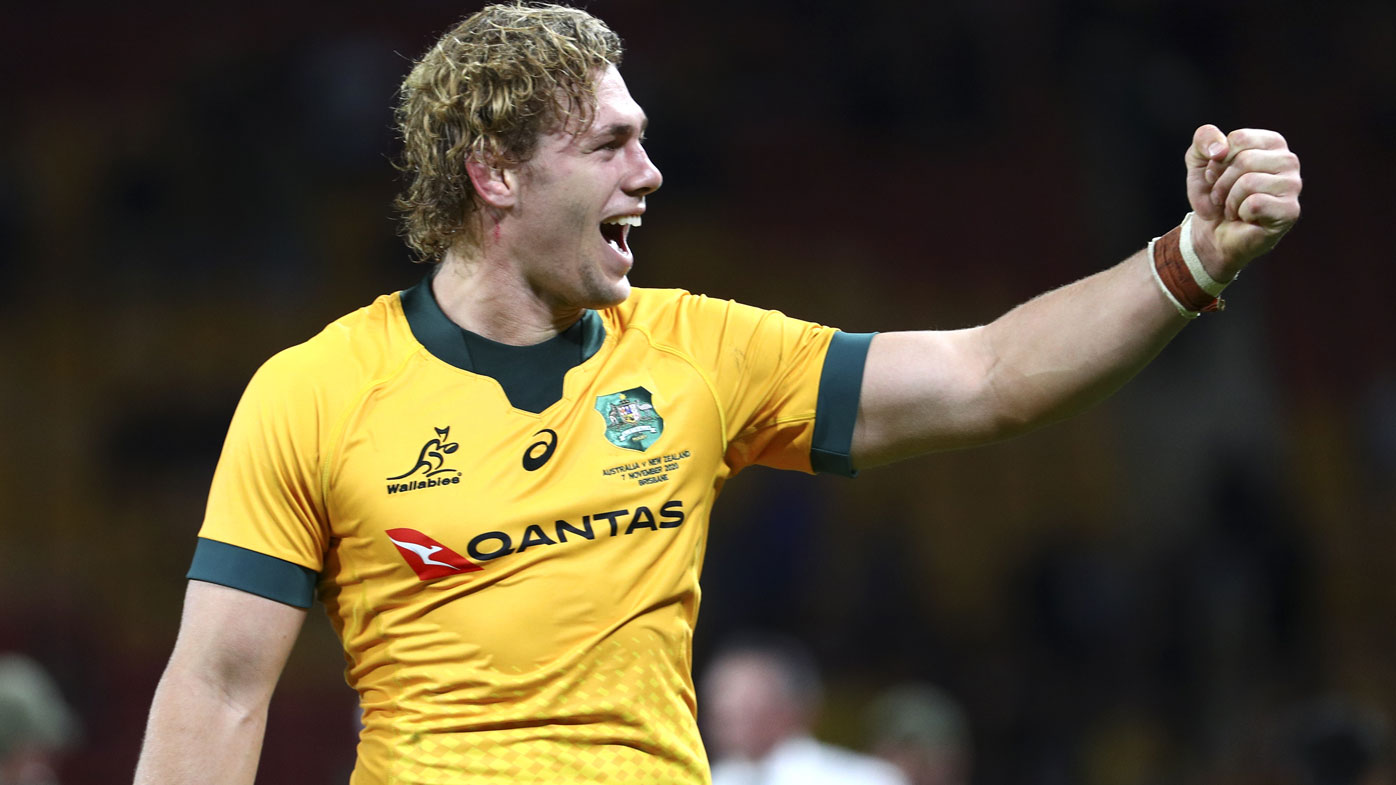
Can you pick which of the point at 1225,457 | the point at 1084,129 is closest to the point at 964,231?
the point at 1084,129

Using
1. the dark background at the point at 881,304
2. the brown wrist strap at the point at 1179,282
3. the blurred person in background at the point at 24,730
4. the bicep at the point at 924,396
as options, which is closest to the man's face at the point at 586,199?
the bicep at the point at 924,396

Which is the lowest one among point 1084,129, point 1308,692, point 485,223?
point 1308,692

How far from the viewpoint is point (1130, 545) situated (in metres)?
9.57

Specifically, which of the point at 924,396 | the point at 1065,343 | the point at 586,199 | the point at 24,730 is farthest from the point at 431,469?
the point at 24,730

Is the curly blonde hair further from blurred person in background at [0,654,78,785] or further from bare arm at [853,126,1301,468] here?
blurred person in background at [0,654,78,785]

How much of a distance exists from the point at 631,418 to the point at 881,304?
7718 millimetres

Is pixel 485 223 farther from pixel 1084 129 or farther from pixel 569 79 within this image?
pixel 1084 129

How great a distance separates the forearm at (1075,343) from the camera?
2.59 metres

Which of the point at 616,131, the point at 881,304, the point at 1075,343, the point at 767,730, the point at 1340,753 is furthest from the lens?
the point at 881,304

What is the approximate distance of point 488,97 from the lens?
2758mm

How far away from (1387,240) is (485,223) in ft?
29.0

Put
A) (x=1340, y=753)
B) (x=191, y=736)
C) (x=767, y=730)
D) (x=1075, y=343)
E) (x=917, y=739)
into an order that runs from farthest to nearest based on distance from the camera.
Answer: (x=917, y=739)
(x=767, y=730)
(x=1340, y=753)
(x=1075, y=343)
(x=191, y=736)

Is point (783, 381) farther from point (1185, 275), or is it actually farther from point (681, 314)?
point (1185, 275)

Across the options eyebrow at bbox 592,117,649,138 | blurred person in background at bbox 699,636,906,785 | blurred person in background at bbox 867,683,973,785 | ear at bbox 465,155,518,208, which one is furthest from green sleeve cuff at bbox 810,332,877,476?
blurred person in background at bbox 867,683,973,785
